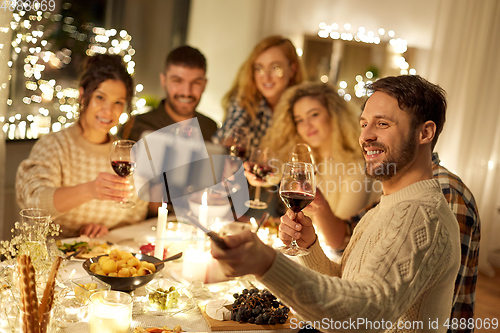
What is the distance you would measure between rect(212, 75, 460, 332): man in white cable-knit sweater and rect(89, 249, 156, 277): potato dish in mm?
462

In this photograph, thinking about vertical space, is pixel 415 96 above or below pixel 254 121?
above

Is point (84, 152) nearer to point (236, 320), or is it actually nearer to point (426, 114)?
point (236, 320)

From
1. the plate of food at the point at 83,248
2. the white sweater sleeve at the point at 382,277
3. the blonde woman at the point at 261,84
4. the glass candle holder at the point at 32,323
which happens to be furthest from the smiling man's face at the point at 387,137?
the blonde woman at the point at 261,84

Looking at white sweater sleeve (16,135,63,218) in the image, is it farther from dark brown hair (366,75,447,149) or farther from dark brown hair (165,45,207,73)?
dark brown hair (366,75,447,149)

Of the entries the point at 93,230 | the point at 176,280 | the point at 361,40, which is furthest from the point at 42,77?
the point at 361,40

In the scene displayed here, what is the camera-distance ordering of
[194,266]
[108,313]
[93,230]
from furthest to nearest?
[93,230] → [194,266] → [108,313]

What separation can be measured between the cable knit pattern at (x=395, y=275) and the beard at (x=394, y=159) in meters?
0.07

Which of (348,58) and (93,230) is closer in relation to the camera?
(93,230)

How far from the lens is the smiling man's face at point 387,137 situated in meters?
1.23

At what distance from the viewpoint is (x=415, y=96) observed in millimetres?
1223

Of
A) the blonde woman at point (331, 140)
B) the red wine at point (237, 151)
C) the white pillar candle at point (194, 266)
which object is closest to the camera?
the white pillar candle at point (194, 266)

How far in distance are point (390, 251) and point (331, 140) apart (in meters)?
1.88

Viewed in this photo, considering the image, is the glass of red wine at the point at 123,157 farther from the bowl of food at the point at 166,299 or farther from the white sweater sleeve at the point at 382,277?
the white sweater sleeve at the point at 382,277

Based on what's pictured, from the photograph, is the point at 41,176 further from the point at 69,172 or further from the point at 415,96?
the point at 415,96
